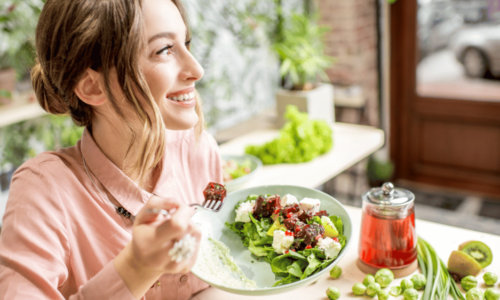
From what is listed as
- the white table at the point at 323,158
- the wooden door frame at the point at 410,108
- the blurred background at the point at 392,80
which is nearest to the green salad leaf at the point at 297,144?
the white table at the point at 323,158

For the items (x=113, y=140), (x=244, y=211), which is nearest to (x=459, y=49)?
(x=244, y=211)

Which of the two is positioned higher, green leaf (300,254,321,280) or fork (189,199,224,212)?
fork (189,199,224,212)

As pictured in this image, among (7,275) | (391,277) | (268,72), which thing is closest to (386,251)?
(391,277)

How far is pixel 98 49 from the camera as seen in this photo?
2.98ft

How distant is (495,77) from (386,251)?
2.93m

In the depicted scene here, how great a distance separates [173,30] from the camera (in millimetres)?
992

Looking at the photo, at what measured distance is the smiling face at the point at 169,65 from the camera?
966 millimetres

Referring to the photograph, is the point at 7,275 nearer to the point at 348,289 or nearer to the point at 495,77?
the point at 348,289

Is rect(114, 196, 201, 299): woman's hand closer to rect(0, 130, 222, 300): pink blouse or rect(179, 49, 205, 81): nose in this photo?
rect(0, 130, 222, 300): pink blouse

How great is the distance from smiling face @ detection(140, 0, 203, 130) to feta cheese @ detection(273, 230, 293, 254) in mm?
361

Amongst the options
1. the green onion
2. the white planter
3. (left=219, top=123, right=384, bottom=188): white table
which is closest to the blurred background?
the white planter

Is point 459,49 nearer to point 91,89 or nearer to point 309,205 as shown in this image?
point 309,205

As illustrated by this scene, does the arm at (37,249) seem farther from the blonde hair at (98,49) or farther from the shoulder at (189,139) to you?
the shoulder at (189,139)

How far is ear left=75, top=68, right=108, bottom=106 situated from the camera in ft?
3.12
